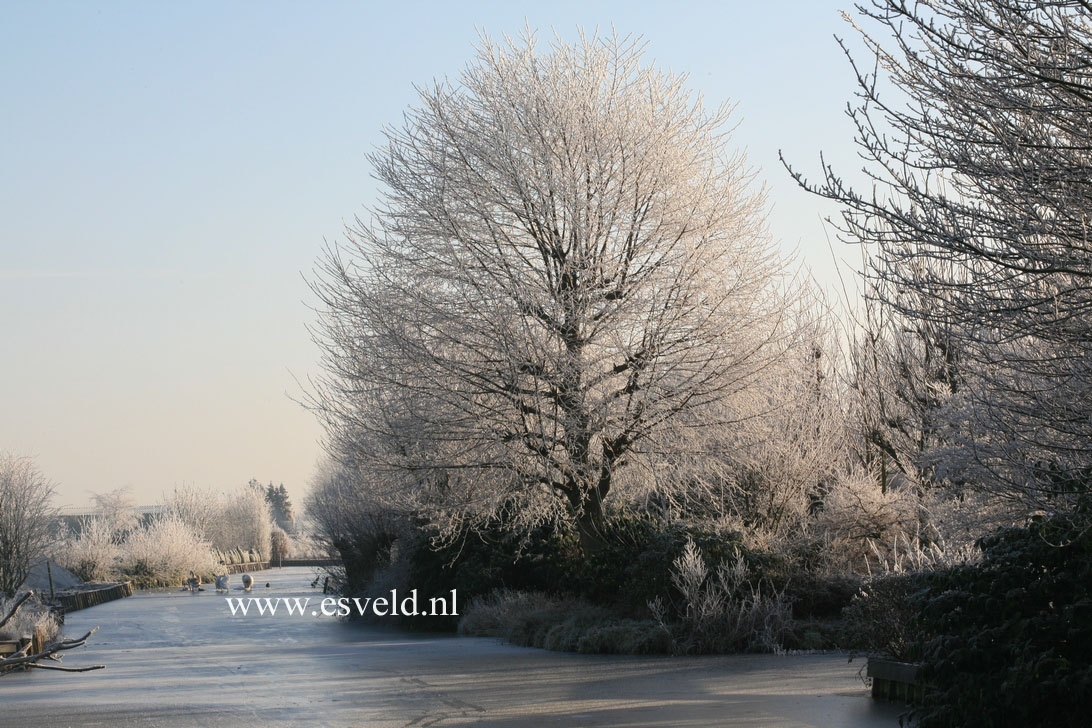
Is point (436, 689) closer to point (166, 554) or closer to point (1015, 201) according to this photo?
point (1015, 201)

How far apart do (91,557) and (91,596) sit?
48.8 ft

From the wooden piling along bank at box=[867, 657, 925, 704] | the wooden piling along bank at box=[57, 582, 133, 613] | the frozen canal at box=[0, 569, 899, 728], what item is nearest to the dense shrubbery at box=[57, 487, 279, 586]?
the wooden piling along bank at box=[57, 582, 133, 613]

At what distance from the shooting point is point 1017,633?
778cm

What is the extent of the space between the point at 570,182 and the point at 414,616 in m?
13.8

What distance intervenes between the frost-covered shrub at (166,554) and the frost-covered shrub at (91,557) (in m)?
1.12

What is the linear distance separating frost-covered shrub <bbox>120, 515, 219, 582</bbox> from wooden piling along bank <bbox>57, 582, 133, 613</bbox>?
8223 mm

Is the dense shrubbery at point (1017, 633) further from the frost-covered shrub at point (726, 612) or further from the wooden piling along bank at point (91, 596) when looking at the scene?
the wooden piling along bank at point (91, 596)

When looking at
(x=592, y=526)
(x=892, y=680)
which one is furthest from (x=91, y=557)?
(x=892, y=680)

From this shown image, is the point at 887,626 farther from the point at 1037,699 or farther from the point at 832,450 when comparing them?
the point at 832,450

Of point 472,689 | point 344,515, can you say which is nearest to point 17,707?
point 472,689

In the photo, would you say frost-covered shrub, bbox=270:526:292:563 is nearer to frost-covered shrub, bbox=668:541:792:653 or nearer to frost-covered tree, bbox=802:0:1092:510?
frost-covered shrub, bbox=668:541:792:653

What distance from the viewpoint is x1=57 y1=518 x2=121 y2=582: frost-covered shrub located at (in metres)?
55.2

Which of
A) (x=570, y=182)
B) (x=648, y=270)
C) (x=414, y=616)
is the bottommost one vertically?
(x=414, y=616)

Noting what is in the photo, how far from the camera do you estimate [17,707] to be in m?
14.3
